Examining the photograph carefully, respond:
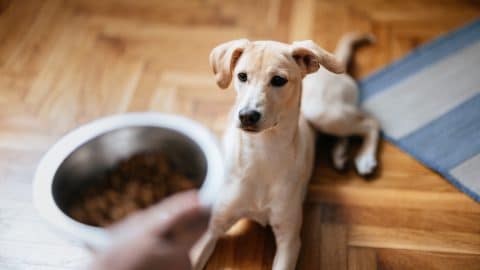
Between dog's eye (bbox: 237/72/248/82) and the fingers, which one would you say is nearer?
the fingers

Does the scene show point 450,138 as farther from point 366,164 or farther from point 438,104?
point 366,164

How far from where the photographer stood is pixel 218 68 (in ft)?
5.10

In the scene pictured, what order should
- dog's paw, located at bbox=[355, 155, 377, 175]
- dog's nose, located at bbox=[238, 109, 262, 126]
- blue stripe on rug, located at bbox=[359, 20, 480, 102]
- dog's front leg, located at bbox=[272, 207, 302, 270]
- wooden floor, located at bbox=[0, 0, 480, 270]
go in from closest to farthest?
dog's nose, located at bbox=[238, 109, 262, 126]
dog's front leg, located at bbox=[272, 207, 302, 270]
wooden floor, located at bbox=[0, 0, 480, 270]
dog's paw, located at bbox=[355, 155, 377, 175]
blue stripe on rug, located at bbox=[359, 20, 480, 102]

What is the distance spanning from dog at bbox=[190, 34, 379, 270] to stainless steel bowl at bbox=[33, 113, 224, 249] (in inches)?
3.1

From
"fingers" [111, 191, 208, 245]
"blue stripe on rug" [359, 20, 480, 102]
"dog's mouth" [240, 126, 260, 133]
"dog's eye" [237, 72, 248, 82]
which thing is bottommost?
"blue stripe on rug" [359, 20, 480, 102]

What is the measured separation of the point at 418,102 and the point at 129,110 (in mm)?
1073

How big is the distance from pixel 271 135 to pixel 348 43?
2.96 feet

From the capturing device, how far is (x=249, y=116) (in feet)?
4.64

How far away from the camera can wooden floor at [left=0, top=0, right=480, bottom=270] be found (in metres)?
1.73

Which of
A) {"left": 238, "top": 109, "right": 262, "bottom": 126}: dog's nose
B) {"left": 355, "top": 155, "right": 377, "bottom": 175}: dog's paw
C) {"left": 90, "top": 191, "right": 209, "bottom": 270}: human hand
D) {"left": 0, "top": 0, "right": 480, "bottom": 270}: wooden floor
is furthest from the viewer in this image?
{"left": 355, "top": 155, "right": 377, "bottom": 175}: dog's paw

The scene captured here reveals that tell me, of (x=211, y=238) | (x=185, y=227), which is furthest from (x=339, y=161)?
(x=185, y=227)

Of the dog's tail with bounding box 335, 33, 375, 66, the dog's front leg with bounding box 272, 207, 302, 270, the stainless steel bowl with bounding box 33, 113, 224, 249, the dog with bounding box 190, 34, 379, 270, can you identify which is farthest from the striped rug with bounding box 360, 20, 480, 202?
the stainless steel bowl with bounding box 33, 113, 224, 249

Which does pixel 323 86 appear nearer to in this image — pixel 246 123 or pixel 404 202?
pixel 404 202

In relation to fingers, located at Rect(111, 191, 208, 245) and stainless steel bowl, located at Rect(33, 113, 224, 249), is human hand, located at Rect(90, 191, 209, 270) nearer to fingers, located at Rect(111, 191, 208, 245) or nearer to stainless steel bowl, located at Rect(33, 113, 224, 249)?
fingers, located at Rect(111, 191, 208, 245)
